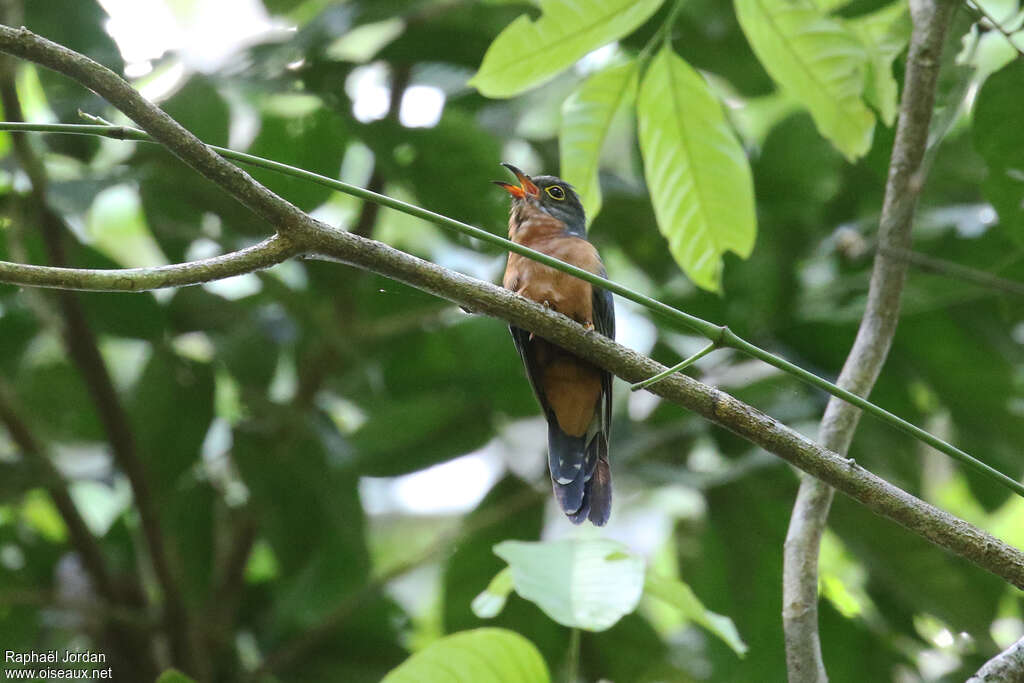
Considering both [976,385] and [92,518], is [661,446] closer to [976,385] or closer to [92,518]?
[976,385]

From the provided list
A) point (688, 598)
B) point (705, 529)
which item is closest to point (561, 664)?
point (705, 529)

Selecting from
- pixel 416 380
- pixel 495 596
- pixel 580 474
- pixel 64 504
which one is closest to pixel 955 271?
pixel 580 474

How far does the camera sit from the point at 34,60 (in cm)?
161

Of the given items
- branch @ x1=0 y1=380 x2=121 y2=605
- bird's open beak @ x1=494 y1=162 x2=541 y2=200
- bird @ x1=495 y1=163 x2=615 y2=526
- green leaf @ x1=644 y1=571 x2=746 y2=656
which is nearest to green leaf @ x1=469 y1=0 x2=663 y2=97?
bird @ x1=495 y1=163 x2=615 y2=526

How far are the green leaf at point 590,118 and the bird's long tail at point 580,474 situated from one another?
0.79 m

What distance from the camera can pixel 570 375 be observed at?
3170mm

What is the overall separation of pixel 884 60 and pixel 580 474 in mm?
1456

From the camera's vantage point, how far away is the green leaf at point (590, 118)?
276cm

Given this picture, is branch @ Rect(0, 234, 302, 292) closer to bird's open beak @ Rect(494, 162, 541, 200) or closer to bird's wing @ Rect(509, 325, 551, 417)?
bird's wing @ Rect(509, 325, 551, 417)

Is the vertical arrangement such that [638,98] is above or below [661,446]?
above

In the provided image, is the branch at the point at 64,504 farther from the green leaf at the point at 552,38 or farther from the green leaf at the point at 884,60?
the green leaf at the point at 884,60

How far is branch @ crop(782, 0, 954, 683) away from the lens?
2320 mm

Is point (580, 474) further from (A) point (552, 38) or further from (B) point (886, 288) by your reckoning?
(A) point (552, 38)

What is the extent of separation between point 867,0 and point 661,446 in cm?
180
